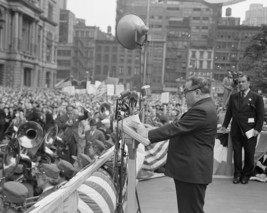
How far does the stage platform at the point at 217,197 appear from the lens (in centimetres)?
538

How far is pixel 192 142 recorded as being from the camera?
12.1 ft

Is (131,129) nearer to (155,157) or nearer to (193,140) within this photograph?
(193,140)

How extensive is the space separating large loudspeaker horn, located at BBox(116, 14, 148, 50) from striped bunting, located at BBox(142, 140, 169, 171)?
8.55 ft

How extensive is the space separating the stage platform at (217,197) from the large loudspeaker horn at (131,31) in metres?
2.33

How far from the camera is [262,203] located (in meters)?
5.64

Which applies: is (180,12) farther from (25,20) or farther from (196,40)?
(25,20)

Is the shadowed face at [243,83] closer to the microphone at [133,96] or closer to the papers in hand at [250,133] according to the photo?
the papers in hand at [250,133]

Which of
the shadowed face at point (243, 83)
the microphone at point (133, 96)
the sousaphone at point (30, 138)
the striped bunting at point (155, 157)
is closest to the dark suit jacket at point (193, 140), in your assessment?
the microphone at point (133, 96)

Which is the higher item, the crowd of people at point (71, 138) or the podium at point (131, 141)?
the podium at point (131, 141)

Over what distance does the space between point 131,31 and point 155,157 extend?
295cm

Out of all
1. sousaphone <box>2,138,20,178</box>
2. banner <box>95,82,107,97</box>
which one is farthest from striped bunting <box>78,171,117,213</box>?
banner <box>95,82,107,97</box>

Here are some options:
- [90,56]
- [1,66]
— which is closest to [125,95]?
[1,66]

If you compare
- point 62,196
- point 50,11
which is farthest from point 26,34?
point 62,196

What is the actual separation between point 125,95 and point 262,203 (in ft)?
9.88
